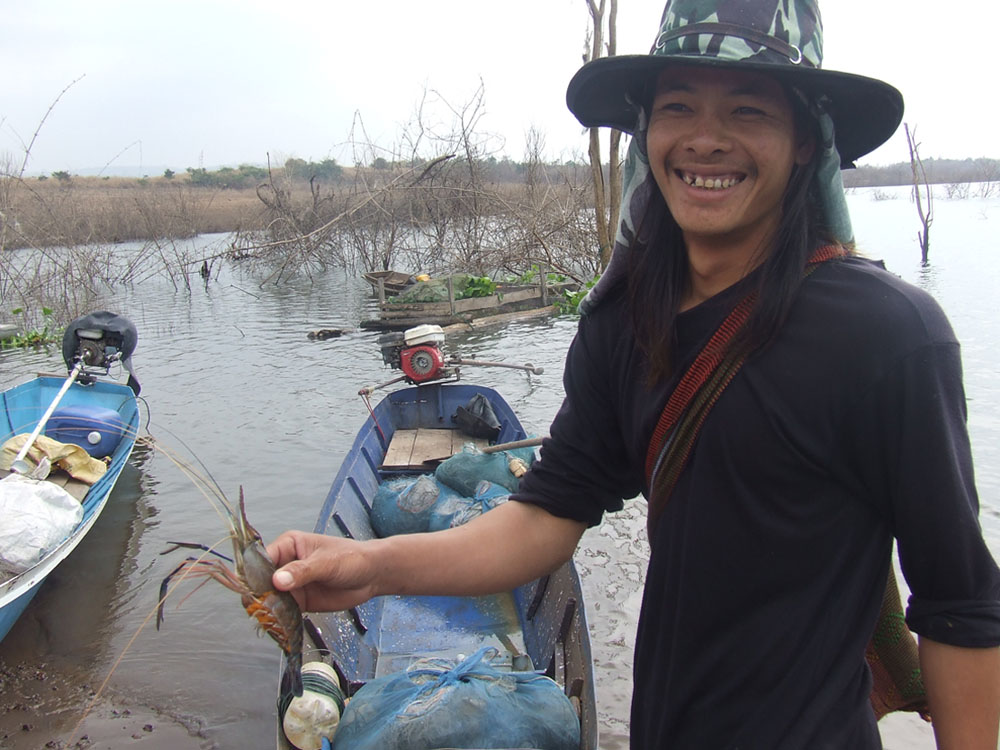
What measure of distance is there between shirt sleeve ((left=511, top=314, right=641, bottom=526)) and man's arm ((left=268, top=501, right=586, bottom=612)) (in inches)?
2.2

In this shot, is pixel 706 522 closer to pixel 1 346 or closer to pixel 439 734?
pixel 439 734

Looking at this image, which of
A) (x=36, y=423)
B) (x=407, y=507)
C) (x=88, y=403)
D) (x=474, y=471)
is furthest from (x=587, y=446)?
(x=88, y=403)

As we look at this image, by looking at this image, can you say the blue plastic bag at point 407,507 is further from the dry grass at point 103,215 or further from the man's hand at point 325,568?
the dry grass at point 103,215

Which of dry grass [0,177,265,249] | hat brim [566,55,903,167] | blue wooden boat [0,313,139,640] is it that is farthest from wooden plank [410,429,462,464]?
dry grass [0,177,265,249]

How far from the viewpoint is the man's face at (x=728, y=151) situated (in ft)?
4.25

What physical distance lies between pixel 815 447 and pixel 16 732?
5224 millimetres

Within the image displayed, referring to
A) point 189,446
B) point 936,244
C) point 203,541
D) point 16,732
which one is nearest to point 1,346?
point 189,446

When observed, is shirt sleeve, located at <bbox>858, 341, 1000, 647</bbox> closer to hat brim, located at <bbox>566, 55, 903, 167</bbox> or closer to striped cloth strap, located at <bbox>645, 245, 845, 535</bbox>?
striped cloth strap, located at <bbox>645, 245, 845, 535</bbox>

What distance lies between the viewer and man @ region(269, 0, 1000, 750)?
42.9 inches

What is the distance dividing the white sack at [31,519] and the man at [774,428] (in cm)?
437

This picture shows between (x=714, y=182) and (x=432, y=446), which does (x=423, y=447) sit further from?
(x=714, y=182)

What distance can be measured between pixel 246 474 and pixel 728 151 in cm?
827

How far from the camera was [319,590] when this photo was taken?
60.4 inches

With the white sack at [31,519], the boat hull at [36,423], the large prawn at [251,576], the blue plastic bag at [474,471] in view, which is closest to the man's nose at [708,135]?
the large prawn at [251,576]
